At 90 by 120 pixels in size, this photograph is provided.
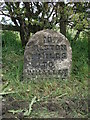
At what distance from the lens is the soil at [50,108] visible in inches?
128

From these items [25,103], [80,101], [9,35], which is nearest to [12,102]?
[25,103]

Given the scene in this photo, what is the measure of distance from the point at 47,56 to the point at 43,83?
414mm

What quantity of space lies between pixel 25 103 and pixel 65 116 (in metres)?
0.53

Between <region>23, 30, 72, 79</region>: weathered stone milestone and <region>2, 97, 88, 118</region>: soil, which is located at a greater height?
<region>23, 30, 72, 79</region>: weathered stone milestone

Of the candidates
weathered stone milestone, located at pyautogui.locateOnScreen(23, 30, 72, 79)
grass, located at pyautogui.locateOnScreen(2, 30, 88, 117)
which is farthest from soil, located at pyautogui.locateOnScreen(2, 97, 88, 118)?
weathered stone milestone, located at pyautogui.locateOnScreen(23, 30, 72, 79)

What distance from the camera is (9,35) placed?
534 cm

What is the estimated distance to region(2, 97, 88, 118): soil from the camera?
326 centimetres

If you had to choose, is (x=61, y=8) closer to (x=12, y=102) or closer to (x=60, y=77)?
(x=60, y=77)

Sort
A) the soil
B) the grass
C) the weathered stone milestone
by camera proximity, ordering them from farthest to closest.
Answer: the weathered stone milestone < the grass < the soil

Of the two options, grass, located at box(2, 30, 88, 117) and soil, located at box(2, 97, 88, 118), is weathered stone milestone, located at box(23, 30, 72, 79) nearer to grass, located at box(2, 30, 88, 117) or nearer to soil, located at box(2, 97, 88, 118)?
grass, located at box(2, 30, 88, 117)

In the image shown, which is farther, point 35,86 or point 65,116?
point 35,86

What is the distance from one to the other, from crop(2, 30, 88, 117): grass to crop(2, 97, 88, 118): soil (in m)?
→ 0.02

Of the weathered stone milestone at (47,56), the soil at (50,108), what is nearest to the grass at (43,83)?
the soil at (50,108)

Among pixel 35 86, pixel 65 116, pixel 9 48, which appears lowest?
pixel 65 116
